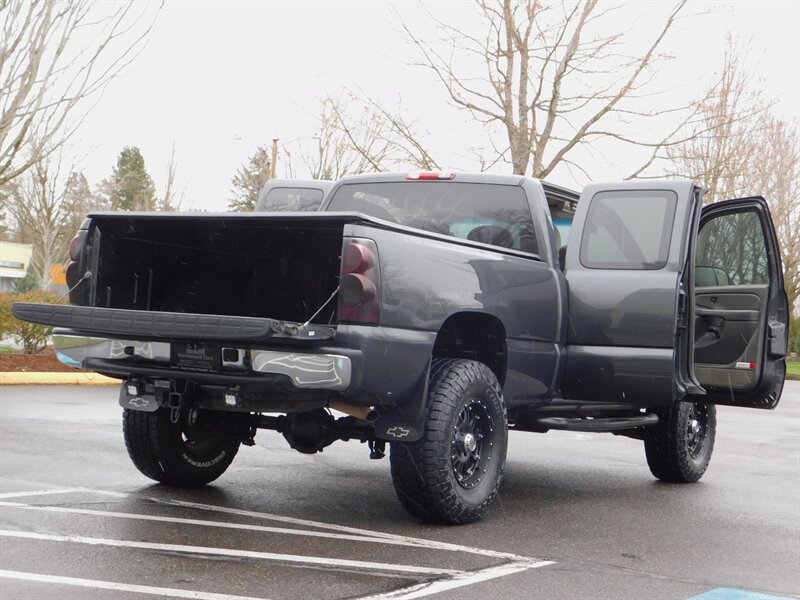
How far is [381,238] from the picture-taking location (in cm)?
538

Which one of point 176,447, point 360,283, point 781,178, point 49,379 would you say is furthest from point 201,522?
point 781,178

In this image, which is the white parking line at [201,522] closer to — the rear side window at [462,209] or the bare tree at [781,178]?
the rear side window at [462,209]

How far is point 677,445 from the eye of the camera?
325 inches

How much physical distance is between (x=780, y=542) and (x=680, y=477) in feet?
7.48

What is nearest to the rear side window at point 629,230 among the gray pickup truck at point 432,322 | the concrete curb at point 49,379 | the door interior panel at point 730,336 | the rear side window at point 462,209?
the gray pickup truck at point 432,322

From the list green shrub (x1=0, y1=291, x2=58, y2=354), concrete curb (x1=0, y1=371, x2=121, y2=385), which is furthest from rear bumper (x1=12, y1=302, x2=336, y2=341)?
green shrub (x1=0, y1=291, x2=58, y2=354)

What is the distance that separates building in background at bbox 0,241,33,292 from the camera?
221 ft

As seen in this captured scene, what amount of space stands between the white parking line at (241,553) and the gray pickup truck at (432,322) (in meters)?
0.81

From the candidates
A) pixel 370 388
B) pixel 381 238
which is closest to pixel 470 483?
pixel 370 388

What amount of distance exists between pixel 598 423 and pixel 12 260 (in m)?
68.1

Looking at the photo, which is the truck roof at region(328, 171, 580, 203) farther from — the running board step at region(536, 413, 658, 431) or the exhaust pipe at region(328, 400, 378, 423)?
the exhaust pipe at region(328, 400, 378, 423)

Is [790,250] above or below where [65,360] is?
above

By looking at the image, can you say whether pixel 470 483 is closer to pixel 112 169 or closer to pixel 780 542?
pixel 780 542

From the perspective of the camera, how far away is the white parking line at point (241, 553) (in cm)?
489
